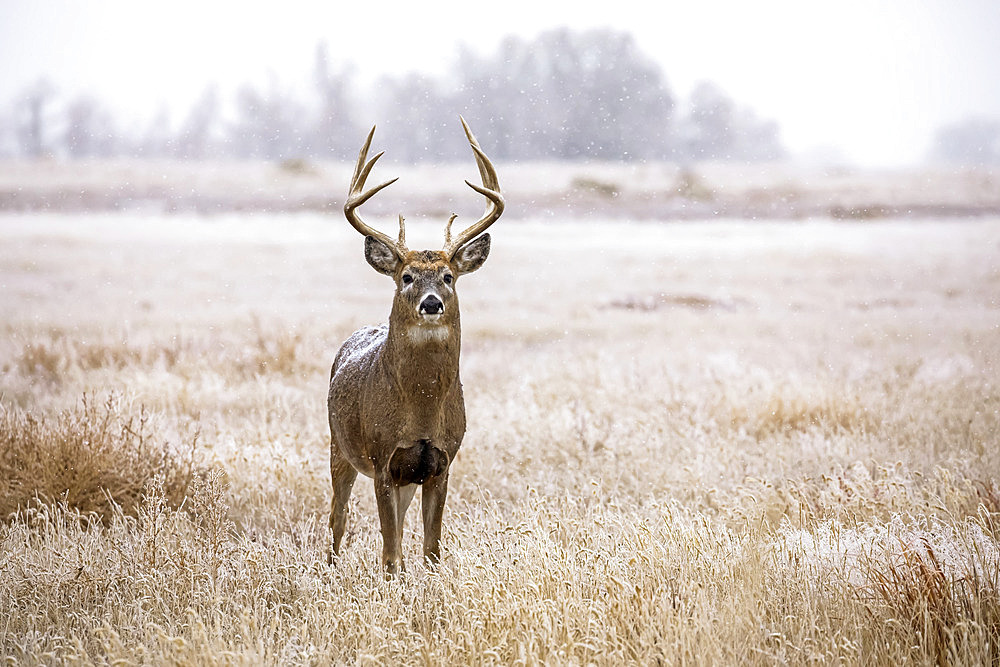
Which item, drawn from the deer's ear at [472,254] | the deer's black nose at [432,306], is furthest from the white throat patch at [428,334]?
the deer's ear at [472,254]

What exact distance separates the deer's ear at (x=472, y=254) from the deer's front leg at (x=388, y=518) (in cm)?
115

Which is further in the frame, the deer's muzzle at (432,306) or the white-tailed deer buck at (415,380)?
the white-tailed deer buck at (415,380)

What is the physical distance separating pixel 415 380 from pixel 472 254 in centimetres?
74

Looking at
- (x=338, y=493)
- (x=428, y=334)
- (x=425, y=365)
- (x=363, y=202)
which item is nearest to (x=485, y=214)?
(x=363, y=202)

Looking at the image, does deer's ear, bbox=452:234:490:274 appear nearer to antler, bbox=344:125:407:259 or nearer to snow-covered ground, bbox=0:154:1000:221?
antler, bbox=344:125:407:259

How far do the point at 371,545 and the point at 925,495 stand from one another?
3912 millimetres

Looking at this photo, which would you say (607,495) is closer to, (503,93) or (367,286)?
(367,286)

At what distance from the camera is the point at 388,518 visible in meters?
5.14

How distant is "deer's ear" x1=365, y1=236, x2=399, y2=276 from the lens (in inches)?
199

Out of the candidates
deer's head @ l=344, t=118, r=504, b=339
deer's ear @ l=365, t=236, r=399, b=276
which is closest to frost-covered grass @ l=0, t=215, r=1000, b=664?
deer's head @ l=344, t=118, r=504, b=339

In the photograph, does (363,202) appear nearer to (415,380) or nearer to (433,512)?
(415,380)

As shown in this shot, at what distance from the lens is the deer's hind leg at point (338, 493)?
596 cm

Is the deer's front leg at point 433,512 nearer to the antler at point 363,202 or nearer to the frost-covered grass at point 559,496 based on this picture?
the frost-covered grass at point 559,496

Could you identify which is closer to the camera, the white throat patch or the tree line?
the white throat patch
